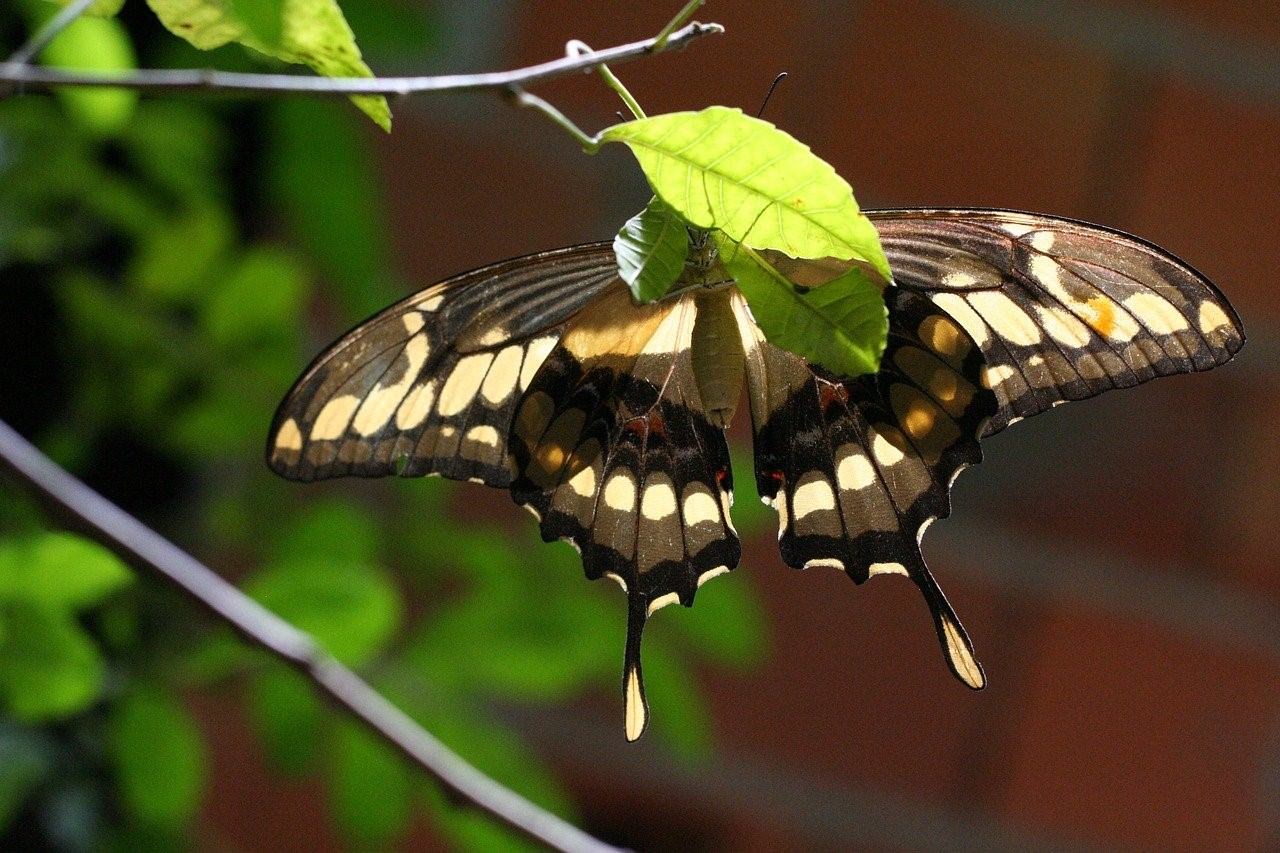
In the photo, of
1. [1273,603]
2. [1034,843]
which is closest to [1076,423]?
[1273,603]

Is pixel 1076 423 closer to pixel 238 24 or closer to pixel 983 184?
pixel 983 184

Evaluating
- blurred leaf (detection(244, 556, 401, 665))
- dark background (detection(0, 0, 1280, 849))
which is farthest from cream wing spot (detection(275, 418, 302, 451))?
dark background (detection(0, 0, 1280, 849))

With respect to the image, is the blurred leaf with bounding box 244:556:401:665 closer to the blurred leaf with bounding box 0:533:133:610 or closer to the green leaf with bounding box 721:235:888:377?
the blurred leaf with bounding box 0:533:133:610

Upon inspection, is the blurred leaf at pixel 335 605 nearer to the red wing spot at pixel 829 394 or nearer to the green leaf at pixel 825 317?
the red wing spot at pixel 829 394

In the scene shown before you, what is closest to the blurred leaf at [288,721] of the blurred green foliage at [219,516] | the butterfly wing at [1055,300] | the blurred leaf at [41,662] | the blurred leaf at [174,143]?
the blurred green foliage at [219,516]

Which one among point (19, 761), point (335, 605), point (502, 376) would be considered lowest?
point (19, 761)

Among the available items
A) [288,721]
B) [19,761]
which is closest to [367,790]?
[288,721]

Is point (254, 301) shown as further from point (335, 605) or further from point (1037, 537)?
point (1037, 537)
